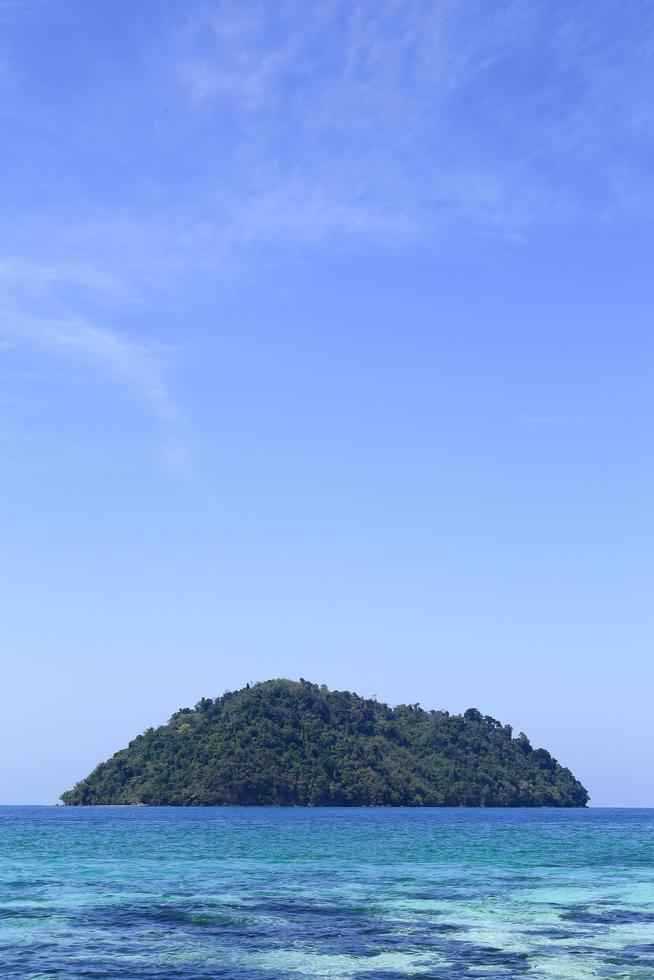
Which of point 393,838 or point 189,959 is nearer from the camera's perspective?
point 189,959

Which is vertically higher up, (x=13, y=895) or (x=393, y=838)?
(x=393, y=838)

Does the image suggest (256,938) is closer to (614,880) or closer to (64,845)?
(614,880)

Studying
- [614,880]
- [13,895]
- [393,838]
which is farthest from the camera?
[393,838]

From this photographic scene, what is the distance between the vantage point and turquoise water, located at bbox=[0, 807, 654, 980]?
2922cm

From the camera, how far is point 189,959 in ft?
98.5

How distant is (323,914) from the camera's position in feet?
129

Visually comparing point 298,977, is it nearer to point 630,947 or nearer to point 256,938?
point 256,938

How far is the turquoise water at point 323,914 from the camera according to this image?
2922 cm

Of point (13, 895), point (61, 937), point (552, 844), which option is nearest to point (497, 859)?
point (552, 844)

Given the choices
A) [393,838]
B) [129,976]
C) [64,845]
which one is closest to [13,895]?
[129,976]

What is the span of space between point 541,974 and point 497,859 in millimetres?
46187

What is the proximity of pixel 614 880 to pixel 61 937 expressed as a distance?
34051mm

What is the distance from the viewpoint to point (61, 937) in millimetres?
33719

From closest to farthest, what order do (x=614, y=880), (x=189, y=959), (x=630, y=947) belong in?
1. (x=189, y=959)
2. (x=630, y=947)
3. (x=614, y=880)
